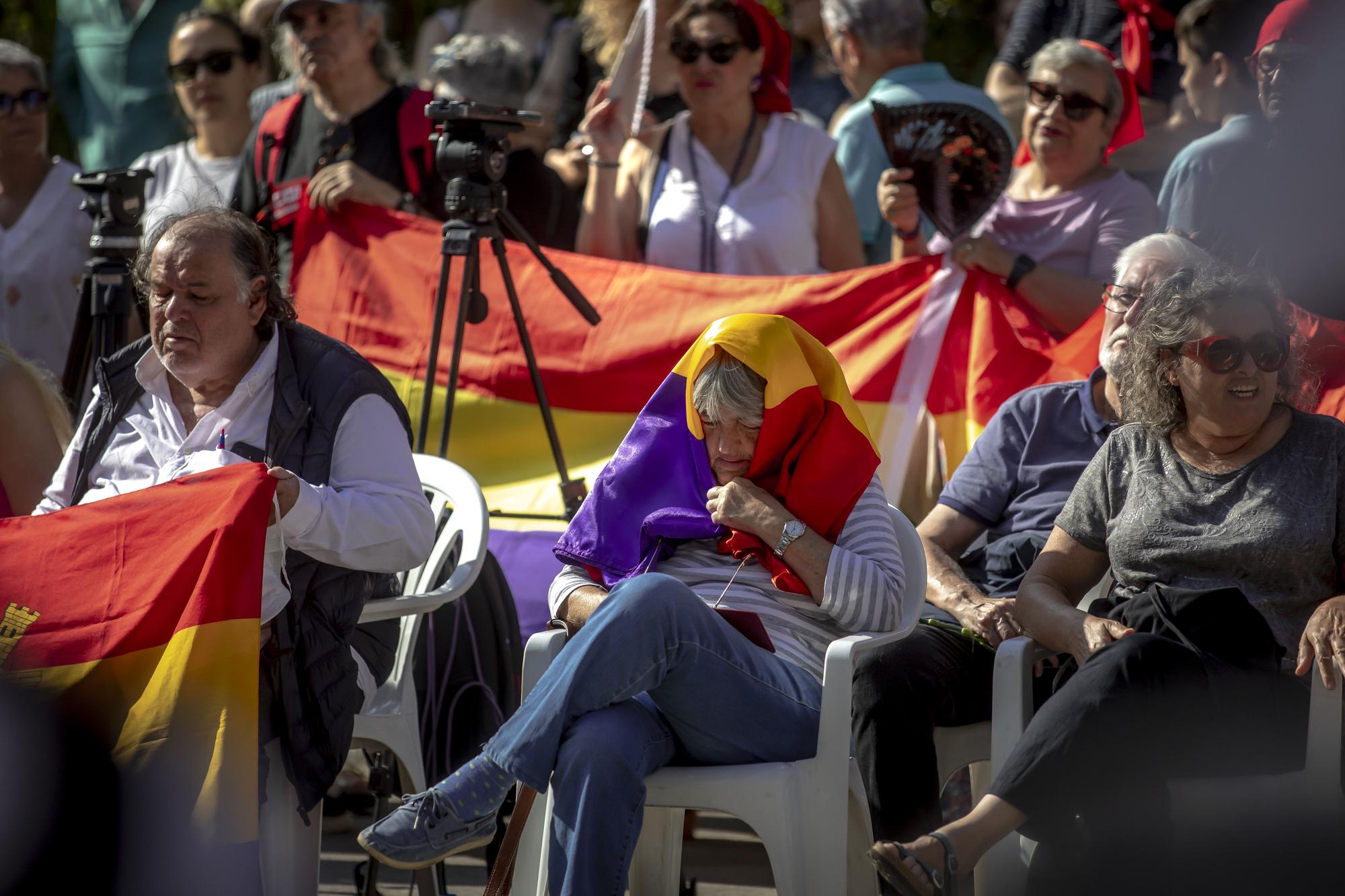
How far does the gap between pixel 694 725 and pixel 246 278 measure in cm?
138

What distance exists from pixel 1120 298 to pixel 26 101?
13.4 feet

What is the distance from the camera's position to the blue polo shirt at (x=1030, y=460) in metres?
3.88

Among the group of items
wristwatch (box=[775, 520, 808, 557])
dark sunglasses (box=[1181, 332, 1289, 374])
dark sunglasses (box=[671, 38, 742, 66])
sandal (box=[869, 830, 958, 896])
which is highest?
dark sunglasses (box=[671, 38, 742, 66])

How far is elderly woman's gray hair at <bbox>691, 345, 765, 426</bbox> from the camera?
3.29m

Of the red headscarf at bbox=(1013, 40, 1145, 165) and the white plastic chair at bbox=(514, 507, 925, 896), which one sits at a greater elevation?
the red headscarf at bbox=(1013, 40, 1145, 165)

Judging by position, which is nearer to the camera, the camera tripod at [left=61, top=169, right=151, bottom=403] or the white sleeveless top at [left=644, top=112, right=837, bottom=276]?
the camera tripod at [left=61, top=169, right=151, bottom=403]

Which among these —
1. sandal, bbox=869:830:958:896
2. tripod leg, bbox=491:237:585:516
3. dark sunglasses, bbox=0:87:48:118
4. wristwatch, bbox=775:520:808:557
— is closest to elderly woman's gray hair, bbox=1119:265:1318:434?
wristwatch, bbox=775:520:808:557

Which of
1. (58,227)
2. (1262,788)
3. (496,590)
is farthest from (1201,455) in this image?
(58,227)

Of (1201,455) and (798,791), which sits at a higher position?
(1201,455)

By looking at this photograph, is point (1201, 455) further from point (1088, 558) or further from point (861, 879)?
point (861, 879)

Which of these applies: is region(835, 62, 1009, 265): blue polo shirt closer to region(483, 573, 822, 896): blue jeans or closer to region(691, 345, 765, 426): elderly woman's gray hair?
region(691, 345, 765, 426): elderly woman's gray hair

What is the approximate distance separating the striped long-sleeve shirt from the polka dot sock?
0.49m

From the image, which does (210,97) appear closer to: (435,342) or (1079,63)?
(435,342)

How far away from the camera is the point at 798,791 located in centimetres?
297
